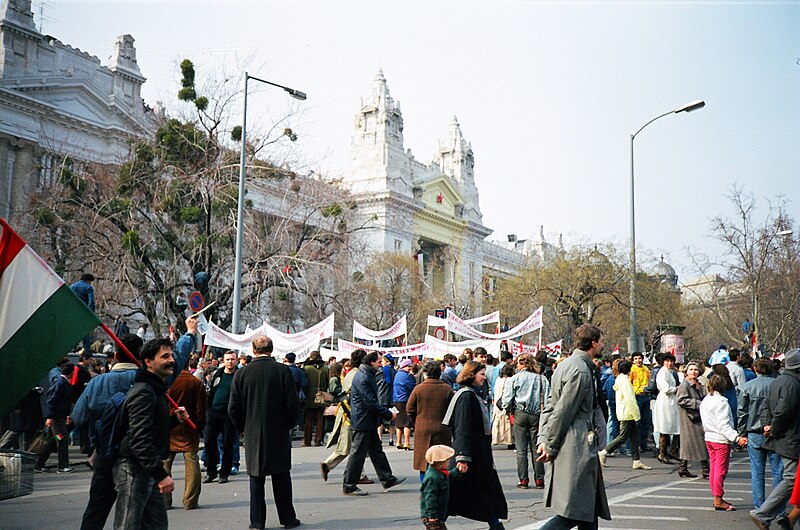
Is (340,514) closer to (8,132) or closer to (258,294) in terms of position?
(258,294)

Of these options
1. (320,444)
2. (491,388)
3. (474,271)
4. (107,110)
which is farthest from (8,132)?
(474,271)

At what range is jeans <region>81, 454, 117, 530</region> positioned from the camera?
21.2ft

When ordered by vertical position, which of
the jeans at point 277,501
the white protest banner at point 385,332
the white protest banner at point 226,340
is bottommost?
the jeans at point 277,501

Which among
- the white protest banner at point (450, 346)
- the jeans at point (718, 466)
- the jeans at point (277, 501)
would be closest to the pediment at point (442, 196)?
the white protest banner at point (450, 346)

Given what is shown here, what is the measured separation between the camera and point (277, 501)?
8.52 metres

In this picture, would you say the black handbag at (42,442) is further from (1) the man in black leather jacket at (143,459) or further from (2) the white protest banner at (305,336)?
(1) the man in black leather jacket at (143,459)

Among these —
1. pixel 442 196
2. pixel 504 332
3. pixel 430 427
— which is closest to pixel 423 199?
pixel 442 196

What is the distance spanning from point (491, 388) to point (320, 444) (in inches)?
153

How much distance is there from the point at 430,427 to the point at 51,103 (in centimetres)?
3642

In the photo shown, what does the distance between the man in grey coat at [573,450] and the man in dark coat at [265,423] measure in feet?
9.71

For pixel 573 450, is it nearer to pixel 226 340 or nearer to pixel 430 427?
pixel 430 427

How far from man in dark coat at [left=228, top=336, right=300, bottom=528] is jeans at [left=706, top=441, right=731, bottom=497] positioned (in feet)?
16.0

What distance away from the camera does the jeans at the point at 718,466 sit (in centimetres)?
986

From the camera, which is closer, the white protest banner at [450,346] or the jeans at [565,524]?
the jeans at [565,524]
